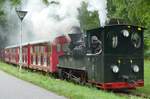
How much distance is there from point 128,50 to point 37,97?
535cm

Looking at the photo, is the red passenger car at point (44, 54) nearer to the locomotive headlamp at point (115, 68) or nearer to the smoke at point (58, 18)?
the smoke at point (58, 18)

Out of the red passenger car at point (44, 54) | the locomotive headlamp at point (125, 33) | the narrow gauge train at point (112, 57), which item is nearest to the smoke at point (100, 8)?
the narrow gauge train at point (112, 57)

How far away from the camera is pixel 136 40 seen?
55.9 feet

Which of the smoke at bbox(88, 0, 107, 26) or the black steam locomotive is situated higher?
the smoke at bbox(88, 0, 107, 26)

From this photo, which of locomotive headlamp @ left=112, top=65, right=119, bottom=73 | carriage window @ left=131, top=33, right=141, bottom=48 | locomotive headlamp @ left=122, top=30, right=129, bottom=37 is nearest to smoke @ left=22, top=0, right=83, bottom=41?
carriage window @ left=131, top=33, right=141, bottom=48

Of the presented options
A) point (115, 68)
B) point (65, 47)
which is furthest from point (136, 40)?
point (65, 47)

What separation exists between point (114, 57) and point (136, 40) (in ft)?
4.50

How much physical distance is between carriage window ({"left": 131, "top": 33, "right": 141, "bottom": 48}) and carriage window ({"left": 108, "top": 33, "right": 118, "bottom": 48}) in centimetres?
81

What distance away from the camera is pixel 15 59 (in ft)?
134

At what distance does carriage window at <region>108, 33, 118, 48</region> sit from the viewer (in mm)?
16438

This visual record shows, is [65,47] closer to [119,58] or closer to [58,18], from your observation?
[58,18]

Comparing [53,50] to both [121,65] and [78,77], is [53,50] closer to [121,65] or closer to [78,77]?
[78,77]

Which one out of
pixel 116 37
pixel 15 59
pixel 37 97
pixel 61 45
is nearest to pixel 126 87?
pixel 116 37

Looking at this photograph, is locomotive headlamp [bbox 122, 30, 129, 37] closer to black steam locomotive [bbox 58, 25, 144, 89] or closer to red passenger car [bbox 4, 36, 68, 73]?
black steam locomotive [bbox 58, 25, 144, 89]
